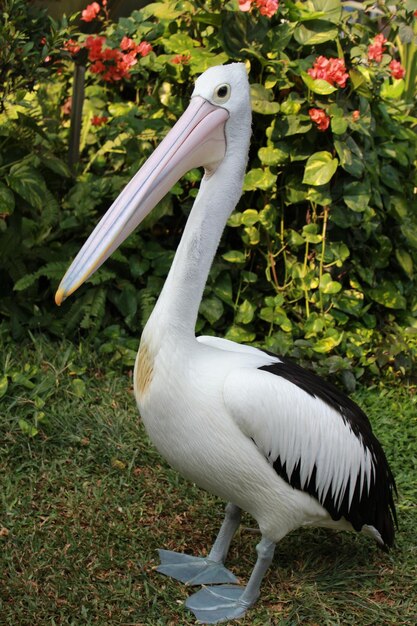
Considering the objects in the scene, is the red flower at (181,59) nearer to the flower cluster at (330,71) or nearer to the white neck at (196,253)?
the flower cluster at (330,71)

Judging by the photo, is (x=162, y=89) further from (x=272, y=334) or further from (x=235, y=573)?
(x=235, y=573)

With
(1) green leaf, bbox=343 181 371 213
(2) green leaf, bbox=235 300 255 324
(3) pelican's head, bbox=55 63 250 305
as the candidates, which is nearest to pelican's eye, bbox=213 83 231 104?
(3) pelican's head, bbox=55 63 250 305

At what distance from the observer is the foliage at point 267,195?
400cm

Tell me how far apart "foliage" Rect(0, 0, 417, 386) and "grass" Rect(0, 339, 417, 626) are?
46 centimetres

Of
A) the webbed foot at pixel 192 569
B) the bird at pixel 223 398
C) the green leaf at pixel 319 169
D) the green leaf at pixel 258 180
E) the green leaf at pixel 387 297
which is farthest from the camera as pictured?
the green leaf at pixel 387 297

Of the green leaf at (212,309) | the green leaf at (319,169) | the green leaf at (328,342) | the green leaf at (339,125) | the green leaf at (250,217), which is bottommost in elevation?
the green leaf at (328,342)

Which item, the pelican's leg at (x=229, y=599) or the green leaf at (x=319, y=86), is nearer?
the pelican's leg at (x=229, y=599)

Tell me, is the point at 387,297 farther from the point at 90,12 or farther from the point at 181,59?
the point at 90,12

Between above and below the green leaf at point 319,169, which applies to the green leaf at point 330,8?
above

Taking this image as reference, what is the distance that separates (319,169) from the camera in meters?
3.98

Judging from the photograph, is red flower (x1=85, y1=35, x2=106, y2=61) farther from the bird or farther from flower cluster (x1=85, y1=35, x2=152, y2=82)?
the bird

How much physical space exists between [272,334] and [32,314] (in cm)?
126

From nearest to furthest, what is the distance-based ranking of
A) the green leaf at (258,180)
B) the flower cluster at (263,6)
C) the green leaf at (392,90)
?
the flower cluster at (263,6)
the green leaf at (258,180)
the green leaf at (392,90)

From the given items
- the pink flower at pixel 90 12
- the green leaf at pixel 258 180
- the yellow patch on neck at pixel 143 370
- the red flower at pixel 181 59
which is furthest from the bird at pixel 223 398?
the pink flower at pixel 90 12
